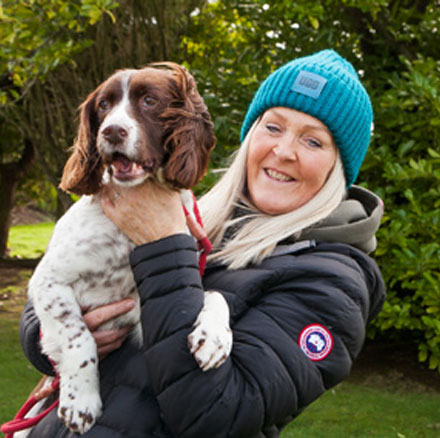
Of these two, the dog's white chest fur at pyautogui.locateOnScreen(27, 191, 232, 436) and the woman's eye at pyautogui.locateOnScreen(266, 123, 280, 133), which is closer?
the dog's white chest fur at pyautogui.locateOnScreen(27, 191, 232, 436)

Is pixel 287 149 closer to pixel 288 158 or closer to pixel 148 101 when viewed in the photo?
pixel 288 158

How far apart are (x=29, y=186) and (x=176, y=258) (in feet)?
49.6

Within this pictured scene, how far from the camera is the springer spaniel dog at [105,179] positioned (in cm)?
209

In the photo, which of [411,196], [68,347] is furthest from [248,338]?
[411,196]

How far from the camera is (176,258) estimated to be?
6.08 ft

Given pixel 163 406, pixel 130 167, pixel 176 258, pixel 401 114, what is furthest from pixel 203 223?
pixel 401 114

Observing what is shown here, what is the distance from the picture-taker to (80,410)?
6.41 ft

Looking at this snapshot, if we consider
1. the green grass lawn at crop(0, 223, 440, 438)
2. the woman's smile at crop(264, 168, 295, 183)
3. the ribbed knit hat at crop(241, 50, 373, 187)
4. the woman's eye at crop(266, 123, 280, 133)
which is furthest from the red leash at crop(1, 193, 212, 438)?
the green grass lawn at crop(0, 223, 440, 438)

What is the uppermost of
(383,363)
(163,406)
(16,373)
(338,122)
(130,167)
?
(338,122)

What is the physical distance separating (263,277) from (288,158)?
0.54 m

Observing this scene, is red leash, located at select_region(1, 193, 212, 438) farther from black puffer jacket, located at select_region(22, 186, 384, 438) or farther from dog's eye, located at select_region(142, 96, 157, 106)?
dog's eye, located at select_region(142, 96, 157, 106)

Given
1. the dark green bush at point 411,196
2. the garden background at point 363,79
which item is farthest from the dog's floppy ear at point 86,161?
the dark green bush at point 411,196

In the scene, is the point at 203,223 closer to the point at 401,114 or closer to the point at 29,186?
the point at 401,114

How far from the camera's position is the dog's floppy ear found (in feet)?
7.17
